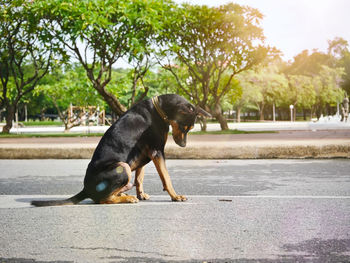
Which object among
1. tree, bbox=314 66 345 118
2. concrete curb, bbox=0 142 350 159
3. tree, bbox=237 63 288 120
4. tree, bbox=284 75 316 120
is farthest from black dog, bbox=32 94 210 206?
tree, bbox=314 66 345 118

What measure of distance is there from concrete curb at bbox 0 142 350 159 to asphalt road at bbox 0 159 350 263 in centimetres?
336

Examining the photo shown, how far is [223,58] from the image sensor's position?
2328 cm

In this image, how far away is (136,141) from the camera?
4.68m

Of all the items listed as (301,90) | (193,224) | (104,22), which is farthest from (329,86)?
(193,224)

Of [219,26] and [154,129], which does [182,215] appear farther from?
[219,26]

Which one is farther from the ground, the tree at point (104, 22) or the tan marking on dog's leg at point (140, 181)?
the tree at point (104, 22)

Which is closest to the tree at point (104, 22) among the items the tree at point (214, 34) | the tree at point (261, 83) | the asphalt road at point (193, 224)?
the tree at point (214, 34)

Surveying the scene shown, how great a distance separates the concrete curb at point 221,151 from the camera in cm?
1088

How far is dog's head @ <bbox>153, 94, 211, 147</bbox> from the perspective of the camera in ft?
15.2

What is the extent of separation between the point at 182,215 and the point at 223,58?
1927 cm

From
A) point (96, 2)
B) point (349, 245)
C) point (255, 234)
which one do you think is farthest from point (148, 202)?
point (96, 2)

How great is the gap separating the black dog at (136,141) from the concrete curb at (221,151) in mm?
6536

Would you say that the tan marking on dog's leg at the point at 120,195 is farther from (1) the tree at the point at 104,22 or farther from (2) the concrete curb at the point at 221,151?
(1) the tree at the point at 104,22

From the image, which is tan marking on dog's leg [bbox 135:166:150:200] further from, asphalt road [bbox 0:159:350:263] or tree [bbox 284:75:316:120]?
tree [bbox 284:75:316:120]
